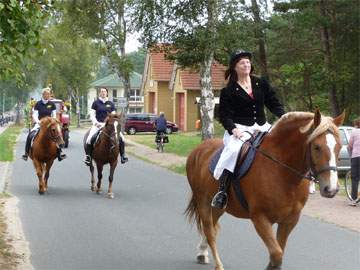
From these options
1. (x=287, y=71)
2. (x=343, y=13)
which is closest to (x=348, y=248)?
(x=343, y=13)

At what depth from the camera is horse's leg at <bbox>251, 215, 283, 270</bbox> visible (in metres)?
6.23

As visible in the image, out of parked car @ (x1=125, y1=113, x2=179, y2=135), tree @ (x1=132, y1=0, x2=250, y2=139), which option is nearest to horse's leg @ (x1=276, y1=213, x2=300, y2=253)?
tree @ (x1=132, y1=0, x2=250, y2=139)

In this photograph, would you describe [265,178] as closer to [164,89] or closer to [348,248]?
[348,248]

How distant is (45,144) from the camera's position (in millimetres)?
Answer: 15773

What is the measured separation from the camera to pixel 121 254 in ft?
29.3

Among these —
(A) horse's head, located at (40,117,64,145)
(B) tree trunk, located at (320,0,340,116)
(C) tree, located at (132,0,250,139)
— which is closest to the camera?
(A) horse's head, located at (40,117,64,145)

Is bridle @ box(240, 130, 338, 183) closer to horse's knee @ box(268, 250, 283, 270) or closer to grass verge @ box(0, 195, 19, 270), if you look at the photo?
horse's knee @ box(268, 250, 283, 270)

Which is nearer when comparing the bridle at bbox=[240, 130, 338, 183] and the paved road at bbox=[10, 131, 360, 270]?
the bridle at bbox=[240, 130, 338, 183]

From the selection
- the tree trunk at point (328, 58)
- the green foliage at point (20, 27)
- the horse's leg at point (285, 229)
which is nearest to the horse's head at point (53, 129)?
the green foliage at point (20, 27)

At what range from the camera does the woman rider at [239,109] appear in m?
7.10

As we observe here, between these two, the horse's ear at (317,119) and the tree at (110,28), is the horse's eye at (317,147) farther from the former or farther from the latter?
the tree at (110,28)

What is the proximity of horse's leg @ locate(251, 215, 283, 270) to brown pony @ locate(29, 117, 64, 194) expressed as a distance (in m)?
9.70

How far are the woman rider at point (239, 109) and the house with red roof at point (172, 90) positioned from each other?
47.0m

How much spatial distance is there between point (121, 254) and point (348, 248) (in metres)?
3.34
